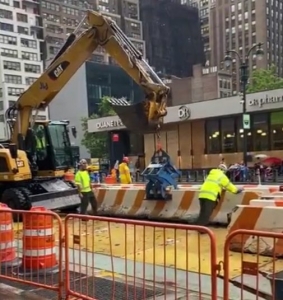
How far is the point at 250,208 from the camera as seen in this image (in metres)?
7.94

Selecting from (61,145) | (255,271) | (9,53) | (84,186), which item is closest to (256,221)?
(255,271)

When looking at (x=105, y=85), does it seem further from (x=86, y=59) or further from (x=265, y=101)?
(x=86, y=59)

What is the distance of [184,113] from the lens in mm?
37969

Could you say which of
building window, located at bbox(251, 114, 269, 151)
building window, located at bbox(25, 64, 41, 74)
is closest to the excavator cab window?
building window, located at bbox(251, 114, 269, 151)

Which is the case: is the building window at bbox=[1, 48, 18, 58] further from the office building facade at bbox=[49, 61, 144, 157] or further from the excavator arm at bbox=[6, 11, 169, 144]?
the excavator arm at bbox=[6, 11, 169, 144]

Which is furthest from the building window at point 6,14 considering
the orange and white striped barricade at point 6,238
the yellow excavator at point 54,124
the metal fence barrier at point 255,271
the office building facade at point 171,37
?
the metal fence barrier at point 255,271

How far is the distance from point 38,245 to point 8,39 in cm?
10565

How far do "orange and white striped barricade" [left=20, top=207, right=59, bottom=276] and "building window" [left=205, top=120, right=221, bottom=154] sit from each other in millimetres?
31828

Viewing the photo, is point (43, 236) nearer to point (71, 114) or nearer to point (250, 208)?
point (250, 208)

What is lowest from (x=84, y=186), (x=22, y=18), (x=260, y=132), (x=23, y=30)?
(x=84, y=186)

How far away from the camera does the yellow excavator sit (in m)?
12.3

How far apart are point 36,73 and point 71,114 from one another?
16.6 metres

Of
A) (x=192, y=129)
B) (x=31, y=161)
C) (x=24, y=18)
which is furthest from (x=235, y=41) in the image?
(x=31, y=161)

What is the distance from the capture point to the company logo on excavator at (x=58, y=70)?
538 inches
